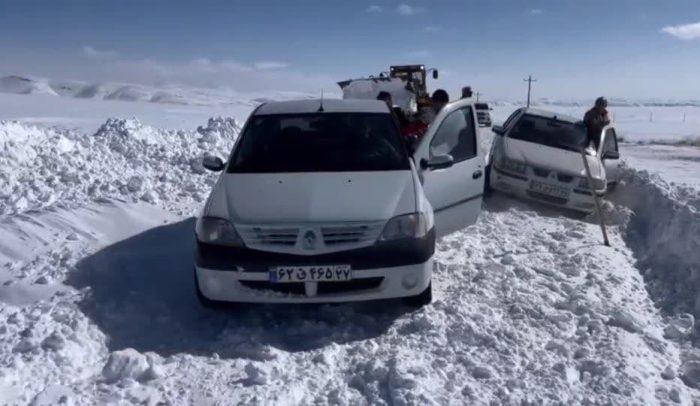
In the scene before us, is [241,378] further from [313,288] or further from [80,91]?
[80,91]

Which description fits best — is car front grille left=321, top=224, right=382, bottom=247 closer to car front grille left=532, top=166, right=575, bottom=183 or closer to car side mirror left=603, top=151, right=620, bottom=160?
car front grille left=532, top=166, right=575, bottom=183

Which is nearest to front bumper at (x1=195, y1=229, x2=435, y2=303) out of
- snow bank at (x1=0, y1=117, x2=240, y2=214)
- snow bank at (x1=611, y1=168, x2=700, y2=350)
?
snow bank at (x1=611, y1=168, x2=700, y2=350)

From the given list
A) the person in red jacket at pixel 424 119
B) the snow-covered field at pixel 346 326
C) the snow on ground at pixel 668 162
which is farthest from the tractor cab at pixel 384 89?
the snow-covered field at pixel 346 326

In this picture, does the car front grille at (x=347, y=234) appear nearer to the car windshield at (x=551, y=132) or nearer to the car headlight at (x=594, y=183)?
the car headlight at (x=594, y=183)

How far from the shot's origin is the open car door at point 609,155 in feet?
30.4

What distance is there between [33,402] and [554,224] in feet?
21.7

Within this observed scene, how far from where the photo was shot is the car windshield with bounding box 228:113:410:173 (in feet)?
16.4

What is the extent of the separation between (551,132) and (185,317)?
288 inches

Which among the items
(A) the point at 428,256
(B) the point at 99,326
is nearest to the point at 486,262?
(A) the point at 428,256

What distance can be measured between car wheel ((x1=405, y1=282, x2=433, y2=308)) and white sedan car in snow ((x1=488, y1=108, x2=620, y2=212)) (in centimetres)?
461

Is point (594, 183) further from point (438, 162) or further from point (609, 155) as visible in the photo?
point (438, 162)

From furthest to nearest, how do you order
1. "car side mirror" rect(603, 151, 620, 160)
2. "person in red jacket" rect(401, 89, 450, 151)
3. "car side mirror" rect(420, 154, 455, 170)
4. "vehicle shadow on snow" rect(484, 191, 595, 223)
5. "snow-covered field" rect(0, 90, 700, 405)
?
"car side mirror" rect(603, 151, 620, 160)
"vehicle shadow on snow" rect(484, 191, 595, 223)
"person in red jacket" rect(401, 89, 450, 151)
"car side mirror" rect(420, 154, 455, 170)
"snow-covered field" rect(0, 90, 700, 405)

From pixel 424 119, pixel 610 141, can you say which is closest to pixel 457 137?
pixel 424 119

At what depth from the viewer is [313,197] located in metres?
4.39
